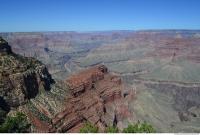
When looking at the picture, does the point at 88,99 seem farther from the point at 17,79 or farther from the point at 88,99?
the point at 17,79

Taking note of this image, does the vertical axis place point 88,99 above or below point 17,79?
below

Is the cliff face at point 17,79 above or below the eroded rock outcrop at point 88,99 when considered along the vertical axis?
above

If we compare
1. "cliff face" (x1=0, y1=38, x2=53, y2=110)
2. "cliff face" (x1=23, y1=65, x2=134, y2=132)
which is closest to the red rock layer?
"cliff face" (x1=23, y1=65, x2=134, y2=132)

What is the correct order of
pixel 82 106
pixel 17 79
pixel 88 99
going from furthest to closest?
pixel 88 99
pixel 82 106
pixel 17 79

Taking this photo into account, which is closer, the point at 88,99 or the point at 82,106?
the point at 82,106

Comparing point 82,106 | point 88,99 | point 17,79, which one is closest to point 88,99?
point 88,99

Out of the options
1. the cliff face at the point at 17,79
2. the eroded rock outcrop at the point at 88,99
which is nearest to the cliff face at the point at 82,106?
the eroded rock outcrop at the point at 88,99

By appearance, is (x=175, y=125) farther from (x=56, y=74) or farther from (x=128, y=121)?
(x=56, y=74)

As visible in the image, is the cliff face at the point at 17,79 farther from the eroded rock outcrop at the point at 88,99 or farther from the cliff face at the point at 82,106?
the eroded rock outcrop at the point at 88,99
